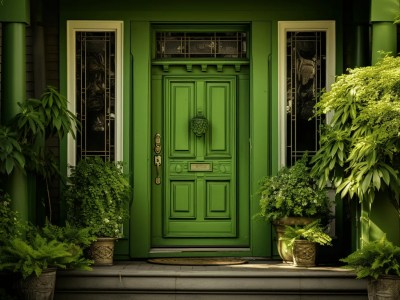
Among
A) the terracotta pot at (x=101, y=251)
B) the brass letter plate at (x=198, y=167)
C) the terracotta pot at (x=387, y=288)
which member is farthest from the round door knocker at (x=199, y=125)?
the terracotta pot at (x=387, y=288)

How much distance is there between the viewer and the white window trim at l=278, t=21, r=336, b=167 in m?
11.1

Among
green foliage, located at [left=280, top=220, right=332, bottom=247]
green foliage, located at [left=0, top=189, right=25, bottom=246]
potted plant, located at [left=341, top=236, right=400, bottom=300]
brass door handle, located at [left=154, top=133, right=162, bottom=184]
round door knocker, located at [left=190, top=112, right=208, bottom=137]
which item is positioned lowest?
potted plant, located at [left=341, top=236, right=400, bottom=300]

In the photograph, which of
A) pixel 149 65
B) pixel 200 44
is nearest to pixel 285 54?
pixel 200 44

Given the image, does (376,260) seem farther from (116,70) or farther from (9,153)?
(116,70)

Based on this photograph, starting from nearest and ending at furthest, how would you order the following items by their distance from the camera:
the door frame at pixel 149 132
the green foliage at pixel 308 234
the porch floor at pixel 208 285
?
the porch floor at pixel 208 285, the green foliage at pixel 308 234, the door frame at pixel 149 132

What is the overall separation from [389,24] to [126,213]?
363cm

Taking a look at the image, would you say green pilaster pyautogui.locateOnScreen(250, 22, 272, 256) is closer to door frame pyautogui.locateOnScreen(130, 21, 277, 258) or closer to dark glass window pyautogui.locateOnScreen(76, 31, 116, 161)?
door frame pyautogui.locateOnScreen(130, 21, 277, 258)

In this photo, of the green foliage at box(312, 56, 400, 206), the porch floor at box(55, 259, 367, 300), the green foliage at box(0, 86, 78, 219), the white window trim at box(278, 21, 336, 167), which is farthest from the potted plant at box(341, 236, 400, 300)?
the green foliage at box(0, 86, 78, 219)

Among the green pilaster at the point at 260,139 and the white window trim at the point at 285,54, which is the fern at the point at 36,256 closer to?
the green pilaster at the point at 260,139

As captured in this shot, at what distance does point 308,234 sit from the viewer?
1012 centimetres

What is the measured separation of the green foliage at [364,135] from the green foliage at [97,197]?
2231 mm

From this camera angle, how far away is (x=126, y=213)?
1070cm

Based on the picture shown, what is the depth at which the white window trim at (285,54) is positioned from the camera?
11.1 meters

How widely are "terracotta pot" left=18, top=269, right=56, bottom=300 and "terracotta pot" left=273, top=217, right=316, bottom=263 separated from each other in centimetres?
270
